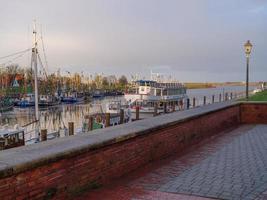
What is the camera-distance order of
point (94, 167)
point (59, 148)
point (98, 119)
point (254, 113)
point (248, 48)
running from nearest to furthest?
point (59, 148) → point (94, 167) → point (254, 113) → point (248, 48) → point (98, 119)

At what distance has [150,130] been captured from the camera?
723cm

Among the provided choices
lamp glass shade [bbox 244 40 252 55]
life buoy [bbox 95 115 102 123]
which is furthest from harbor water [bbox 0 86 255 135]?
lamp glass shade [bbox 244 40 252 55]

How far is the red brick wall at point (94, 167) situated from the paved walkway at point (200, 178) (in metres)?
0.19

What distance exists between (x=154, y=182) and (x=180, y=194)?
728 millimetres

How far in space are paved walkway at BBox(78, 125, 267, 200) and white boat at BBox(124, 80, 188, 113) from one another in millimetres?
37351

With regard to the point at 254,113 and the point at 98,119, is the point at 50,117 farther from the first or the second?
the point at 254,113

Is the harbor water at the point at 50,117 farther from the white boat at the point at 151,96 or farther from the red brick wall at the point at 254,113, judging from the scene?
the red brick wall at the point at 254,113

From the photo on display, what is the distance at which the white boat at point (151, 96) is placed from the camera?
157 ft

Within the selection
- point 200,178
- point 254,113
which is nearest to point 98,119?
point 254,113

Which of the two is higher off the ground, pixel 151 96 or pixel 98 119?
pixel 151 96

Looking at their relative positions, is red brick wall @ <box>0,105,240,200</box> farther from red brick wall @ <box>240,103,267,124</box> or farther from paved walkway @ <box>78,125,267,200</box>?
red brick wall @ <box>240,103,267,124</box>

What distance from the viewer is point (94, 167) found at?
559 cm

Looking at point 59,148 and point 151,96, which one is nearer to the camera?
point 59,148

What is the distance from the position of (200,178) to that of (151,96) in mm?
42927
